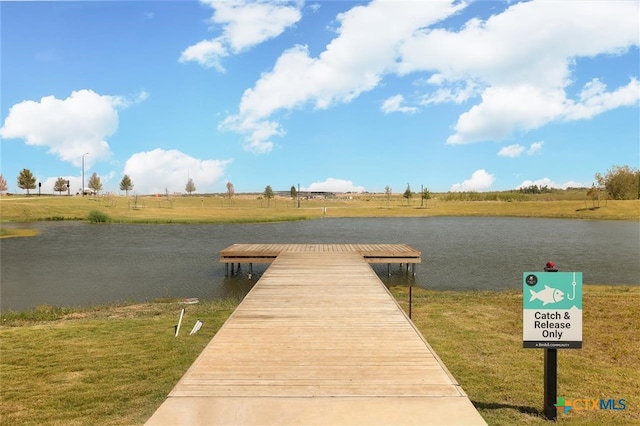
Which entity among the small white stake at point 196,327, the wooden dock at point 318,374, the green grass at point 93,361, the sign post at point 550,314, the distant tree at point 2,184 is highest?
the distant tree at point 2,184

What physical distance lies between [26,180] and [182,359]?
359 ft

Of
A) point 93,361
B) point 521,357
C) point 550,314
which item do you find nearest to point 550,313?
point 550,314

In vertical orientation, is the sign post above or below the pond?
above

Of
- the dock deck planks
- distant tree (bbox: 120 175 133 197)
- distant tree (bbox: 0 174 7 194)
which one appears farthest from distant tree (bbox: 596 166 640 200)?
distant tree (bbox: 0 174 7 194)

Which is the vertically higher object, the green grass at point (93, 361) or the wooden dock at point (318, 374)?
the wooden dock at point (318, 374)

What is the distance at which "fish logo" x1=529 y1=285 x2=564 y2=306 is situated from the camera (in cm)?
582

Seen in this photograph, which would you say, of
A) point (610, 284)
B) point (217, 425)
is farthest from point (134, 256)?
point (610, 284)

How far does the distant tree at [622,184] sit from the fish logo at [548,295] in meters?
96.3

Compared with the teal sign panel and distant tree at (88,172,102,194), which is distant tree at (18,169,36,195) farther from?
the teal sign panel

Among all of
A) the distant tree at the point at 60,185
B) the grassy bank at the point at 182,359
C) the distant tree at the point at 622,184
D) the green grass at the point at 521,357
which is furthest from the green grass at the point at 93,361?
the distant tree at the point at 60,185

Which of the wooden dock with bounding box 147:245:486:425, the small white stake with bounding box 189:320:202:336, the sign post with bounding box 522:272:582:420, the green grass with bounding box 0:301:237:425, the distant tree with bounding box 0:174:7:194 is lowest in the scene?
the green grass with bounding box 0:301:237:425

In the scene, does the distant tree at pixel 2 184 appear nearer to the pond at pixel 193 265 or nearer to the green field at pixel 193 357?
the pond at pixel 193 265

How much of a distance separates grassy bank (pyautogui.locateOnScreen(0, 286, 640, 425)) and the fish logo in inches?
68.4

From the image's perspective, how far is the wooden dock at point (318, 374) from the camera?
14.5ft
